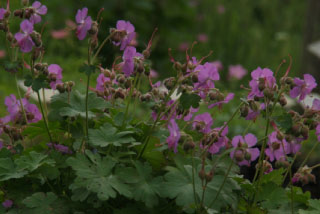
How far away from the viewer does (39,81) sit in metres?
1.29

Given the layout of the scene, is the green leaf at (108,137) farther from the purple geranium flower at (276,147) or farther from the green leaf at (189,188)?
A: the purple geranium flower at (276,147)

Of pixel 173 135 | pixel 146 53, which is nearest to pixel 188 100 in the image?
pixel 173 135

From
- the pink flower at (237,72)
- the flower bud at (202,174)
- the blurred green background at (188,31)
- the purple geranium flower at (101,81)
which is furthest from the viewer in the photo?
the blurred green background at (188,31)

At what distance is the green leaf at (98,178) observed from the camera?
1.17m

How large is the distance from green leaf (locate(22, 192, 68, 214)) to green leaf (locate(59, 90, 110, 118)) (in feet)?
0.64

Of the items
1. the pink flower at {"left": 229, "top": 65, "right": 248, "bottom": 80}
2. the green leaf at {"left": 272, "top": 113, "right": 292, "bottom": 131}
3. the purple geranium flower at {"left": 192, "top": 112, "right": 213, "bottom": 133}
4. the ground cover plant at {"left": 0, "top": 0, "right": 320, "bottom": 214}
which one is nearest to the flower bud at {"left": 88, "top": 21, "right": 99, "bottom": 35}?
the ground cover plant at {"left": 0, "top": 0, "right": 320, "bottom": 214}

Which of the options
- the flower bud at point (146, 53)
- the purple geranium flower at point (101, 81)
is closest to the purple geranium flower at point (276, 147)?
the flower bud at point (146, 53)

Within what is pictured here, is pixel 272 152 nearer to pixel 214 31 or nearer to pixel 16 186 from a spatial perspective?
pixel 16 186

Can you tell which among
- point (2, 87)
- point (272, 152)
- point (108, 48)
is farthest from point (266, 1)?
point (272, 152)

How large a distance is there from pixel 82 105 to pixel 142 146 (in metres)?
0.18

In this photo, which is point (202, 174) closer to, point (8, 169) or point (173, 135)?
point (173, 135)

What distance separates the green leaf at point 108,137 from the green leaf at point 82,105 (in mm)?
82

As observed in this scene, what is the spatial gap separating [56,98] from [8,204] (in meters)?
0.28

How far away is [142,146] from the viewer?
137cm
